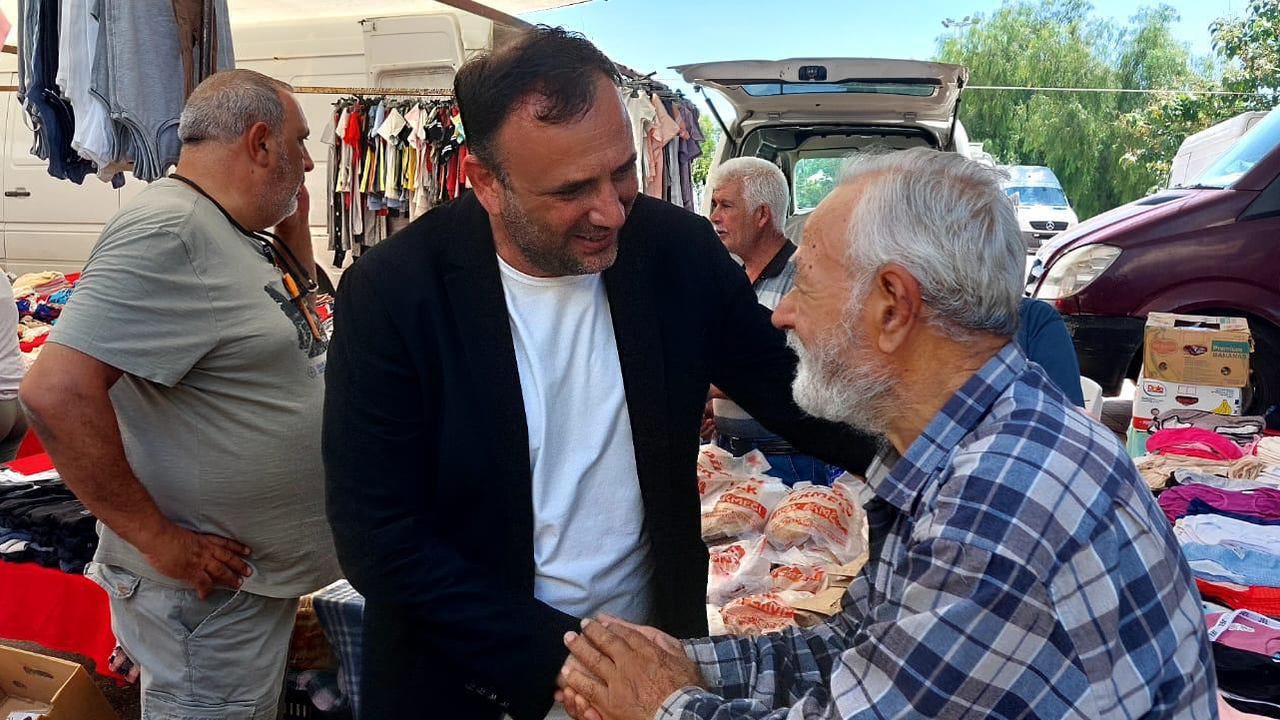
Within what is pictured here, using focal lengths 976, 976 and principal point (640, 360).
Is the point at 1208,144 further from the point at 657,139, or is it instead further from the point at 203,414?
the point at 203,414

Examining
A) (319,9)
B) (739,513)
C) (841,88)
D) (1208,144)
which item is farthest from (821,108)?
(1208,144)

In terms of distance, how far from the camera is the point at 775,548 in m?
2.79

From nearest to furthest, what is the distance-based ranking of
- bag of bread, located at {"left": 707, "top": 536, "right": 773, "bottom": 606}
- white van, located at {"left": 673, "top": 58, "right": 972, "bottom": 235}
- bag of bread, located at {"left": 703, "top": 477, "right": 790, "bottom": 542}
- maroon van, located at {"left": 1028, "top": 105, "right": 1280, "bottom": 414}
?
bag of bread, located at {"left": 707, "top": 536, "right": 773, "bottom": 606}, bag of bread, located at {"left": 703, "top": 477, "right": 790, "bottom": 542}, maroon van, located at {"left": 1028, "top": 105, "right": 1280, "bottom": 414}, white van, located at {"left": 673, "top": 58, "right": 972, "bottom": 235}

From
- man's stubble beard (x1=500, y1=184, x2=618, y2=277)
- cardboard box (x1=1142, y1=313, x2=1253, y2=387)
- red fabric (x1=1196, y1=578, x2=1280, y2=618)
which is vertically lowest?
red fabric (x1=1196, y1=578, x2=1280, y2=618)

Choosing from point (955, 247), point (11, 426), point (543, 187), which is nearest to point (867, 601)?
point (955, 247)

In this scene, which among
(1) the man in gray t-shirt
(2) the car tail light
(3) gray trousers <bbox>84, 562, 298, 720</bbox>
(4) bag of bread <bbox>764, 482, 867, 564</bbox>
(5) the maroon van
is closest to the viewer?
(1) the man in gray t-shirt

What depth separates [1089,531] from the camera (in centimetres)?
106

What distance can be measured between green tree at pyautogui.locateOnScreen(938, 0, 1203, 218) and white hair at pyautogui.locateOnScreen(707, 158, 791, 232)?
30.2 m

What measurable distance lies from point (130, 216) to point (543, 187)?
1.14 metres

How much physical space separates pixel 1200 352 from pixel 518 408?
4.34 metres

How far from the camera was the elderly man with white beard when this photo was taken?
41.1 inches

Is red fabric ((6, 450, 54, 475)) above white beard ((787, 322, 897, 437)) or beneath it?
beneath

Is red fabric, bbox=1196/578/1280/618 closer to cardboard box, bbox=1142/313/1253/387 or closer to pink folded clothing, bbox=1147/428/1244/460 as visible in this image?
pink folded clothing, bbox=1147/428/1244/460

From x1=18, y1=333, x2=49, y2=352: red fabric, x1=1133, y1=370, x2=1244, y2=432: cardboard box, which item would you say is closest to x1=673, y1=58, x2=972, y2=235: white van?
x1=1133, y1=370, x2=1244, y2=432: cardboard box
